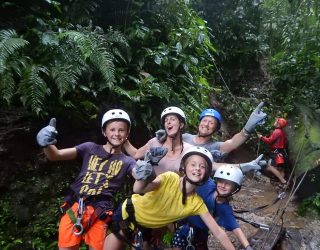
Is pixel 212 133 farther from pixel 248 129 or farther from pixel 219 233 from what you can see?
pixel 219 233

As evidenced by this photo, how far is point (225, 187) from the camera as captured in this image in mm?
3926

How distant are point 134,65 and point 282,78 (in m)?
9.23

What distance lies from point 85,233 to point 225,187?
1.72 m

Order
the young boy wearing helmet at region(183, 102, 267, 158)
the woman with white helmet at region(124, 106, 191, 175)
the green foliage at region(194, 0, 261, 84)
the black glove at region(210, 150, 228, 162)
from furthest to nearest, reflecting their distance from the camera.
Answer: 1. the green foliage at region(194, 0, 261, 84)
2. the young boy wearing helmet at region(183, 102, 267, 158)
3. the black glove at region(210, 150, 228, 162)
4. the woman with white helmet at region(124, 106, 191, 175)

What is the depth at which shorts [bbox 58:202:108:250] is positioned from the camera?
368 cm

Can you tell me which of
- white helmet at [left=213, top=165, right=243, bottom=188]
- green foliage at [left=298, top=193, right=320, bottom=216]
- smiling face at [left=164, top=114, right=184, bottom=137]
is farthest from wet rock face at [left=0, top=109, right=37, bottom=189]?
green foliage at [left=298, top=193, right=320, bottom=216]

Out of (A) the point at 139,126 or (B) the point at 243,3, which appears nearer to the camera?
(A) the point at 139,126

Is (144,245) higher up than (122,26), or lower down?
lower down

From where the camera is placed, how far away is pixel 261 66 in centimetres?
1492

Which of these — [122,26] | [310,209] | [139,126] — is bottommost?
[310,209]

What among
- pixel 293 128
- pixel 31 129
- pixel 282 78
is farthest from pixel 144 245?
pixel 282 78

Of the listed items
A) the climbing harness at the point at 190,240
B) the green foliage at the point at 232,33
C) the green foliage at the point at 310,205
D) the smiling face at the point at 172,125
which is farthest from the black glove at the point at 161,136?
the green foliage at the point at 232,33

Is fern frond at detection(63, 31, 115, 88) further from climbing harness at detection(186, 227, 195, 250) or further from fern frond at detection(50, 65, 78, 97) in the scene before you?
climbing harness at detection(186, 227, 195, 250)

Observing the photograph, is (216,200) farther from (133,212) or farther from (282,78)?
(282,78)
